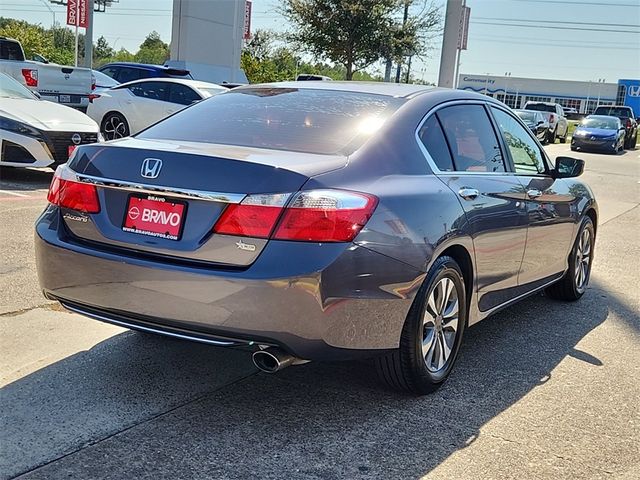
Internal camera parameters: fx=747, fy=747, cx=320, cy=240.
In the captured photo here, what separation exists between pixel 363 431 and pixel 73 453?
1.24 metres

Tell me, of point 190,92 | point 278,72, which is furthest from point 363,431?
point 278,72

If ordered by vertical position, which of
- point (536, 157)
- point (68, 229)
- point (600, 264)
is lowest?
point (600, 264)

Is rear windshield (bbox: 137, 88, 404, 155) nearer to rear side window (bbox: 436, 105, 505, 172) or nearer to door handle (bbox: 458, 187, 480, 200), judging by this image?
rear side window (bbox: 436, 105, 505, 172)

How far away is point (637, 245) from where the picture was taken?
29.6ft

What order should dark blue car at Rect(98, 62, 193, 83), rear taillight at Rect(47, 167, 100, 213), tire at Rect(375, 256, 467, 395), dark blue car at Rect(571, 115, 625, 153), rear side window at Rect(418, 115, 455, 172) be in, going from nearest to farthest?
rear taillight at Rect(47, 167, 100, 213)
tire at Rect(375, 256, 467, 395)
rear side window at Rect(418, 115, 455, 172)
dark blue car at Rect(98, 62, 193, 83)
dark blue car at Rect(571, 115, 625, 153)

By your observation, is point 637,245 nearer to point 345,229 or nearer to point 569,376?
point 569,376

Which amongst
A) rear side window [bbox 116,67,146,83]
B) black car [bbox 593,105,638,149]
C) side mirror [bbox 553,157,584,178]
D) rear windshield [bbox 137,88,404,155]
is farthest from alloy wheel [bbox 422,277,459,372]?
black car [bbox 593,105,638,149]

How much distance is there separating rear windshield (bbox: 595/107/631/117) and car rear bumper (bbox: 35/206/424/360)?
33514 mm

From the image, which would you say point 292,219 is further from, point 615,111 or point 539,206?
point 615,111

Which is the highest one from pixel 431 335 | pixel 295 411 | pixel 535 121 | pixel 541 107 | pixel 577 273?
pixel 541 107

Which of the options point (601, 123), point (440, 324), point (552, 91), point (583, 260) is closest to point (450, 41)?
point (601, 123)

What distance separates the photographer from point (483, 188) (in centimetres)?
423

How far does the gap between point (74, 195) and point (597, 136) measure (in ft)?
88.1

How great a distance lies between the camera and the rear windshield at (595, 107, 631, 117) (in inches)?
1325
